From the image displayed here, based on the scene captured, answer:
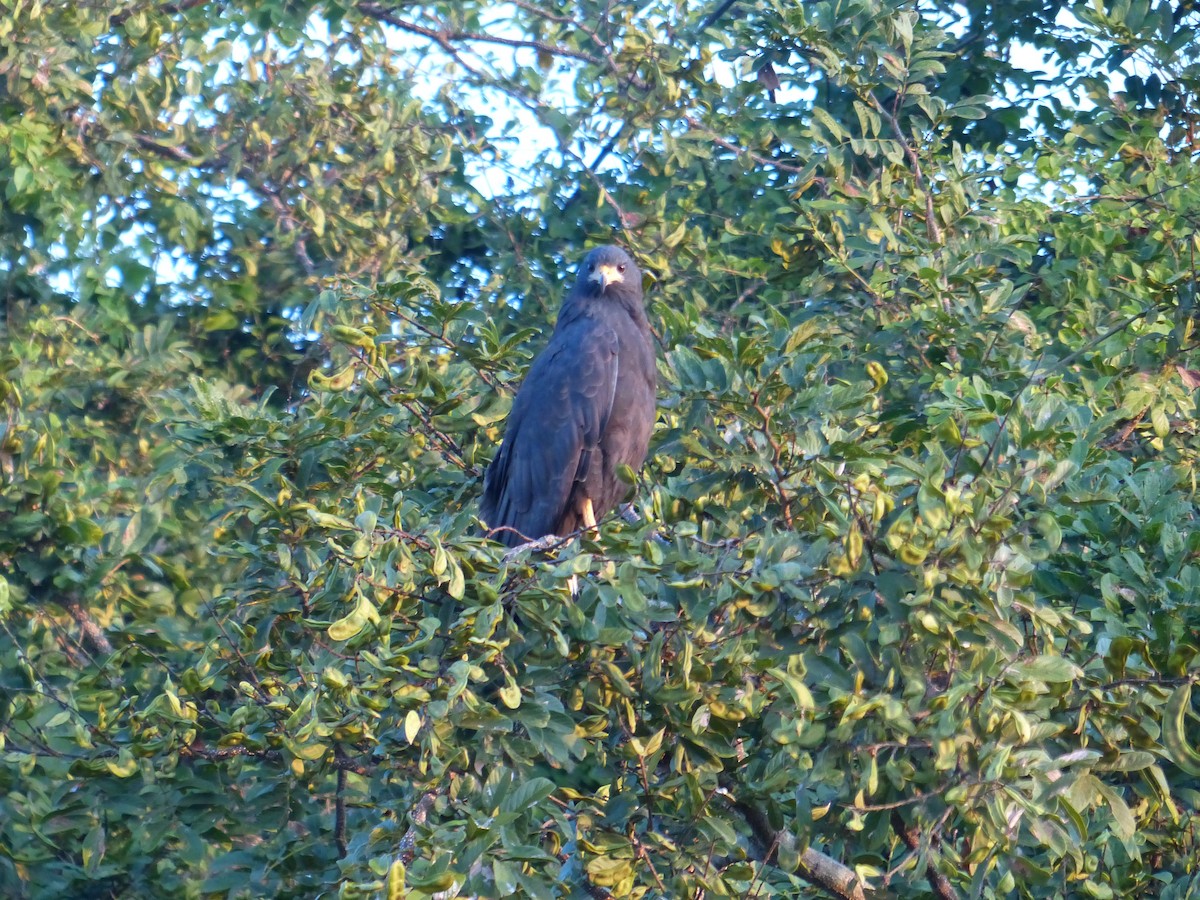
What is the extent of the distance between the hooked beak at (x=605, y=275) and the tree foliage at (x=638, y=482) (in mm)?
236

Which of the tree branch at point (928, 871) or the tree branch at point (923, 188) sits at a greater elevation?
the tree branch at point (923, 188)

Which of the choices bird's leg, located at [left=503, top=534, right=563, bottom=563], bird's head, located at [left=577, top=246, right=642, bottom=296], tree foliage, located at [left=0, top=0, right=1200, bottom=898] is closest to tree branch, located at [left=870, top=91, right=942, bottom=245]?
tree foliage, located at [left=0, top=0, right=1200, bottom=898]

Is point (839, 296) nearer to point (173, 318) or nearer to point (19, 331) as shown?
point (173, 318)

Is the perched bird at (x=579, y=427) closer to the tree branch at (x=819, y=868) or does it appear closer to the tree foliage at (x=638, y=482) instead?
the tree foliage at (x=638, y=482)

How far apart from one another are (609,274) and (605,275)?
0.07 ft

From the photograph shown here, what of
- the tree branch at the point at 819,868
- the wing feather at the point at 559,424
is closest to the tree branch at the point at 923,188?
the wing feather at the point at 559,424

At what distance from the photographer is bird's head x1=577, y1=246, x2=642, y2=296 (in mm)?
5262

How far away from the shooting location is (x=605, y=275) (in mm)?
5246

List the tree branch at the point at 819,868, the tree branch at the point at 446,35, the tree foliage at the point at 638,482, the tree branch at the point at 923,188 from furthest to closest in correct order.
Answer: the tree branch at the point at 446,35 → the tree branch at the point at 923,188 → the tree branch at the point at 819,868 → the tree foliage at the point at 638,482

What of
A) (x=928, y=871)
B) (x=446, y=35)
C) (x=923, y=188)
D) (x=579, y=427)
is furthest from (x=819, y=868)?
(x=446, y=35)

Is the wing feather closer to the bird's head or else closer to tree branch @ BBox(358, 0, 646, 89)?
the bird's head

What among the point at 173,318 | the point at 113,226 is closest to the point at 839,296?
the point at 173,318

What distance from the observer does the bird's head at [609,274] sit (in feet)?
17.3

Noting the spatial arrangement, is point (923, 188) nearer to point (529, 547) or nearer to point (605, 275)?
point (605, 275)
